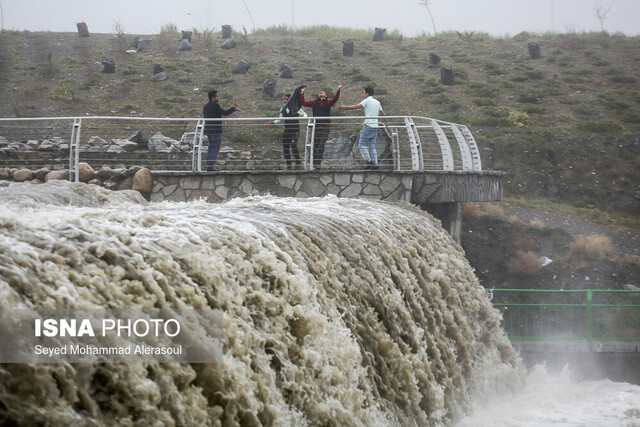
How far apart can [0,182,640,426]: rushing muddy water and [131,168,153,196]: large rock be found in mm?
2661

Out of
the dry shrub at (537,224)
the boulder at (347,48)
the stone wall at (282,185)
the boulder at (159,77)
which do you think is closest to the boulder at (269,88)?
the boulder at (159,77)

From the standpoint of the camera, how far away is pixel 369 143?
1364 cm

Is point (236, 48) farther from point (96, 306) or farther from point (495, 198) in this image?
point (96, 306)

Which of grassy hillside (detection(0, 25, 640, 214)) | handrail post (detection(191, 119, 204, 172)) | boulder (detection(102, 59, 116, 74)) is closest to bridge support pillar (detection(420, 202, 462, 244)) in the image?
handrail post (detection(191, 119, 204, 172))

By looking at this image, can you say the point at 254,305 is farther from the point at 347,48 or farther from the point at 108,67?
the point at 347,48

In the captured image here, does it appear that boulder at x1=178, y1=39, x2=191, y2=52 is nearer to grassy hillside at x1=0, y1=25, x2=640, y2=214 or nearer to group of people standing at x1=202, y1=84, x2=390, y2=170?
grassy hillside at x1=0, y1=25, x2=640, y2=214

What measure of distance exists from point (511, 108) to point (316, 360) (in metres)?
29.4

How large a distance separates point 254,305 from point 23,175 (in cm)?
823

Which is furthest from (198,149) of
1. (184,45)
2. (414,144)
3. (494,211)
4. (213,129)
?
(184,45)

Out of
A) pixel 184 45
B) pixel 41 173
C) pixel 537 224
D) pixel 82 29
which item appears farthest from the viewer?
pixel 82 29

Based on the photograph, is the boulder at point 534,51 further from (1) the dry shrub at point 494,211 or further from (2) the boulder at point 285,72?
(1) the dry shrub at point 494,211

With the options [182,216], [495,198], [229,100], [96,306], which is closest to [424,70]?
[229,100]

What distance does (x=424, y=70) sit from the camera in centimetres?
3869

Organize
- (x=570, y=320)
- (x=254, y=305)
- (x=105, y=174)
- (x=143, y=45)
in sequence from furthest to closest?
(x=143, y=45) → (x=570, y=320) → (x=105, y=174) → (x=254, y=305)
